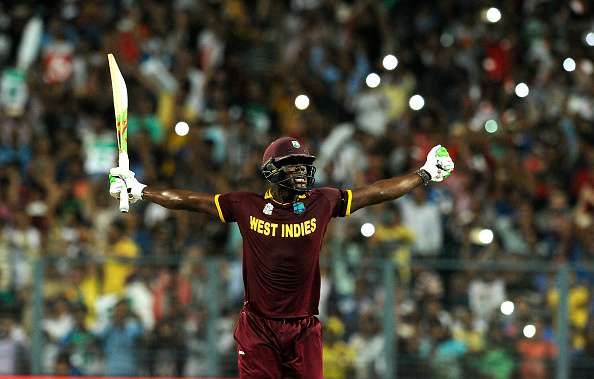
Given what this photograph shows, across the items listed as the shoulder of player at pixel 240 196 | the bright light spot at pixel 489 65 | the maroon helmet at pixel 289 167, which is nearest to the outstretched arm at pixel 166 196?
the shoulder of player at pixel 240 196

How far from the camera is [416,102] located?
53.0 feet

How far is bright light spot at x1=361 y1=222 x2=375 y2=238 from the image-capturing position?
1398 cm

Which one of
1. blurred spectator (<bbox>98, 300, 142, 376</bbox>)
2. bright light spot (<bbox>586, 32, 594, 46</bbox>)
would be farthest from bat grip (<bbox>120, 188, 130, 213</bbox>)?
bright light spot (<bbox>586, 32, 594, 46</bbox>)

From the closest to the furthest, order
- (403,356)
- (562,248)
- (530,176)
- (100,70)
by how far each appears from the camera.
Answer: (403,356) → (562,248) → (530,176) → (100,70)

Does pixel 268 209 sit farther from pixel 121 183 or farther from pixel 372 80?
pixel 372 80

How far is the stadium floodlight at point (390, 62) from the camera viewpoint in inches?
651

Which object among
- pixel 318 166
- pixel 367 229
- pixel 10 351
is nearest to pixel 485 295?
pixel 367 229

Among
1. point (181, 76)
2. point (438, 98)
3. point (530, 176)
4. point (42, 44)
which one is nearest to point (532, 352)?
point (530, 176)

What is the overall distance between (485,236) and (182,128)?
12.3 ft

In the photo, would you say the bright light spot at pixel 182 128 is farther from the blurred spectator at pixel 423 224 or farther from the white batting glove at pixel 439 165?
the white batting glove at pixel 439 165

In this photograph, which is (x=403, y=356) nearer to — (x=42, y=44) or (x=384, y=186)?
(x=384, y=186)

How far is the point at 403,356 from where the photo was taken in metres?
12.7

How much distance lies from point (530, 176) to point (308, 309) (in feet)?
23.6

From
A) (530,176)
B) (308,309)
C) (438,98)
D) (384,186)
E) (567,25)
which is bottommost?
(308,309)
